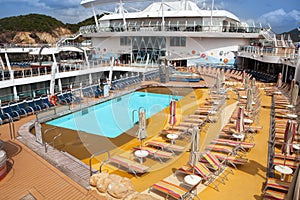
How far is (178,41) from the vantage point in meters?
25.4

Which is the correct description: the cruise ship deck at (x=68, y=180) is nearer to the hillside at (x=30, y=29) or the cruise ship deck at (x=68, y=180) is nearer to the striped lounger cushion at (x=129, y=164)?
the striped lounger cushion at (x=129, y=164)

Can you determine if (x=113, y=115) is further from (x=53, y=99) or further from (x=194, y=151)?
(x=194, y=151)

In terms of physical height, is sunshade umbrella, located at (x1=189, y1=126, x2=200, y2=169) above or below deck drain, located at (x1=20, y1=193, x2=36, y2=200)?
above

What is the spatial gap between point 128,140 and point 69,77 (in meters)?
13.2

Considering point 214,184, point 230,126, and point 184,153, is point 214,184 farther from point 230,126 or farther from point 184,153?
point 230,126

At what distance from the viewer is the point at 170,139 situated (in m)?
7.93

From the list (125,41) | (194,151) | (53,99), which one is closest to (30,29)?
(125,41)

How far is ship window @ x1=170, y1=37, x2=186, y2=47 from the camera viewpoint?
25266 millimetres

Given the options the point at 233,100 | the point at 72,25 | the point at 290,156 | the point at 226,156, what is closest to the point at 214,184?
the point at 226,156

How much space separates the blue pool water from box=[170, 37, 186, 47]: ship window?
38.7 feet

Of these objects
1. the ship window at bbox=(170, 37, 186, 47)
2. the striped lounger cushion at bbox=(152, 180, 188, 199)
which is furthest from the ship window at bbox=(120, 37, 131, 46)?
the striped lounger cushion at bbox=(152, 180, 188, 199)

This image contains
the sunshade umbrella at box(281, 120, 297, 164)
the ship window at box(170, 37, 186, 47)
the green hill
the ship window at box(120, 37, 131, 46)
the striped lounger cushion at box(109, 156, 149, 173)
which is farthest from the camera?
the green hill

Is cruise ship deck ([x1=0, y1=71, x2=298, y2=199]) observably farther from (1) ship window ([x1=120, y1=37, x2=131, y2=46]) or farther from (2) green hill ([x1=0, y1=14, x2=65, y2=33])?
(2) green hill ([x1=0, y1=14, x2=65, y2=33])

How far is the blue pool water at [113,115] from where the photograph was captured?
9625 mm
